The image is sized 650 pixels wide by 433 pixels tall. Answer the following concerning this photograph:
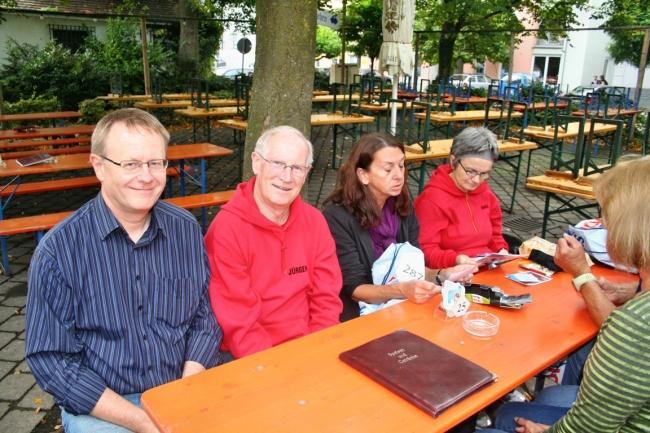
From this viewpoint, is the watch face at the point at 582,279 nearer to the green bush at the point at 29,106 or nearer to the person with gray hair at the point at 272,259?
the person with gray hair at the point at 272,259

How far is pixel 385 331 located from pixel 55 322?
1.16 metres

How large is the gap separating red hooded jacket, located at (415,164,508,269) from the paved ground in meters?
2.33

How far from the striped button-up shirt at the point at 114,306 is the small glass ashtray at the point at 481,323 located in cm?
101

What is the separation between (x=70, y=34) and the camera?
68.1 ft

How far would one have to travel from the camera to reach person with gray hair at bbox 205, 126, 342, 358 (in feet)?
7.00

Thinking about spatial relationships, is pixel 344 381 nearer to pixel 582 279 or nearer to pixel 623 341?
pixel 623 341

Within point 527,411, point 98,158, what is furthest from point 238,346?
point 527,411

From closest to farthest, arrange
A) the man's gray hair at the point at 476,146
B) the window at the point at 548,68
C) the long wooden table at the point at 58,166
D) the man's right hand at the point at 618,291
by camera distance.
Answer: the man's right hand at the point at 618,291, the man's gray hair at the point at 476,146, the long wooden table at the point at 58,166, the window at the point at 548,68

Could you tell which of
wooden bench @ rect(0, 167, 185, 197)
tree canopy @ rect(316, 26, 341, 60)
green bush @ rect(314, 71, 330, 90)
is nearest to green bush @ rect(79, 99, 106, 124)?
wooden bench @ rect(0, 167, 185, 197)

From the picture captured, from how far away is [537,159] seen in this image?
36.9ft

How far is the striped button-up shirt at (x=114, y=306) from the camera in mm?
1711

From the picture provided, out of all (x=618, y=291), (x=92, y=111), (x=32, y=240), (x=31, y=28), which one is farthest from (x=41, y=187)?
(x=31, y=28)

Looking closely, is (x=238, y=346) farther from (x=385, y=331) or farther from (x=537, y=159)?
(x=537, y=159)

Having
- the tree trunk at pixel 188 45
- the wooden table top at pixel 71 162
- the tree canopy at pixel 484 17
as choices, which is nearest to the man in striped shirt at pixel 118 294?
the wooden table top at pixel 71 162
